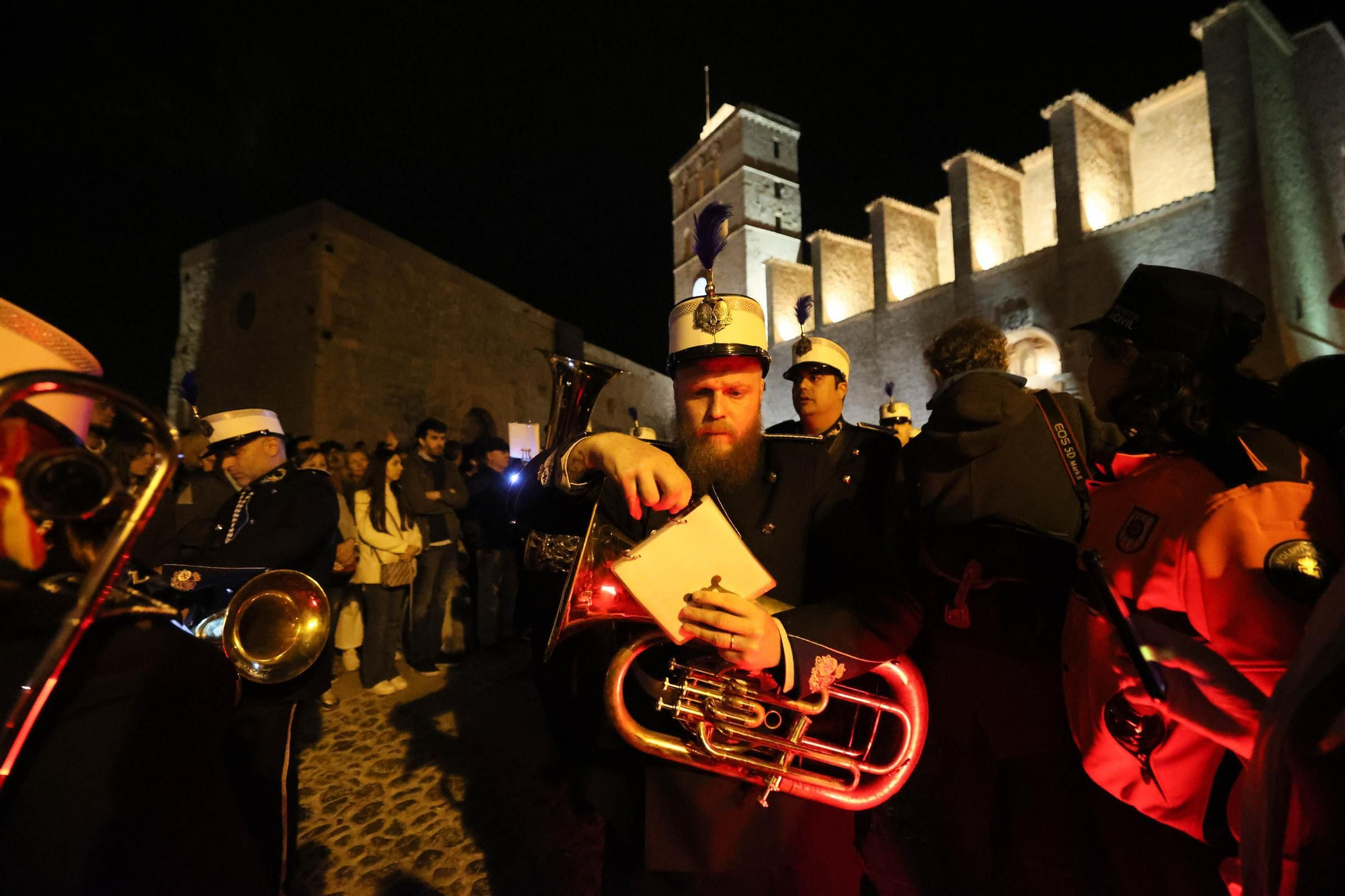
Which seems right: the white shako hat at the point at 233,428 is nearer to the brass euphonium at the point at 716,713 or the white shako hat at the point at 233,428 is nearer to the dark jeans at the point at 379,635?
the dark jeans at the point at 379,635

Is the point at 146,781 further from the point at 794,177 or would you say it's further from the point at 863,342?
the point at 794,177

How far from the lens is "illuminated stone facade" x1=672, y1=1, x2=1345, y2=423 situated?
49.4ft

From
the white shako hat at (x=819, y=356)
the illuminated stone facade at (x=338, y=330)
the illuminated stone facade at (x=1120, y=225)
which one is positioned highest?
the illuminated stone facade at (x=1120, y=225)

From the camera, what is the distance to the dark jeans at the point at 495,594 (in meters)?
7.32

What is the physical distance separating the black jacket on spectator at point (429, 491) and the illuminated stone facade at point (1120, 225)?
16569mm

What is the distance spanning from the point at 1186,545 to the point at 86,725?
8.42 ft

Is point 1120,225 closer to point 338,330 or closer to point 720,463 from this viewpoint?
point 720,463

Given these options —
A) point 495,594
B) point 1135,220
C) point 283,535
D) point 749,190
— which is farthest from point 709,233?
point 749,190

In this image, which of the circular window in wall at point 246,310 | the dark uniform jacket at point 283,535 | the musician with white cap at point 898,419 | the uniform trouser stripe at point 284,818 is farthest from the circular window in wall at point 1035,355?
the circular window in wall at point 246,310

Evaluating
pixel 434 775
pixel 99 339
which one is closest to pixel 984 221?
pixel 434 775

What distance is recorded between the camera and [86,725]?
39.9 inches

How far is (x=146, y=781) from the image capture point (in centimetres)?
106

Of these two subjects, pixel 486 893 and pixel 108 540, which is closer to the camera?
pixel 108 540

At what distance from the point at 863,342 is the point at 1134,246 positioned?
10164 mm
